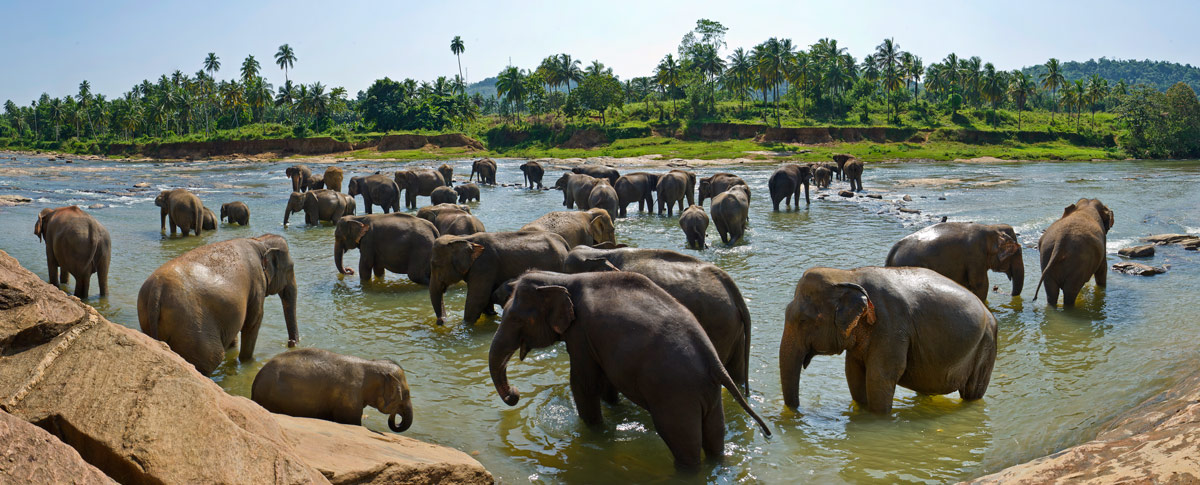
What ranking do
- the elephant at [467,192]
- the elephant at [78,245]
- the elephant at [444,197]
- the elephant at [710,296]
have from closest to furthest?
the elephant at [710,296], the elephant at [78,245], the elephant at [444,197], the elephant at [467,192]

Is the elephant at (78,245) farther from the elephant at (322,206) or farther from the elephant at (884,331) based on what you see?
the elephant at (884,331)

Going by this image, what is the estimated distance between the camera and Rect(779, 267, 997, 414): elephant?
22.4ft

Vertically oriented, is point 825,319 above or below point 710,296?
below

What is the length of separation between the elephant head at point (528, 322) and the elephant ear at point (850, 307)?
234 centimetres

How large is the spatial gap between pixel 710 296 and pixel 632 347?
183 centimetres

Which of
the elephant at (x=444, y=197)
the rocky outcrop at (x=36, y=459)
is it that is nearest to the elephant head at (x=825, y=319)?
the rocky outcrop at (x=36, y=459)

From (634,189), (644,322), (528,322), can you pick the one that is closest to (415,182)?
(634,189)

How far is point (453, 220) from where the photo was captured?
14883mm

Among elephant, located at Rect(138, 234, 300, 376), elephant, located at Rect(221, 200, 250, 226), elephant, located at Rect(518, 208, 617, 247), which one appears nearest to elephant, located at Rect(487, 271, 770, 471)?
elephant, located at Rect(138, 234, 300, 376)

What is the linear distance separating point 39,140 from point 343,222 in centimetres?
13328

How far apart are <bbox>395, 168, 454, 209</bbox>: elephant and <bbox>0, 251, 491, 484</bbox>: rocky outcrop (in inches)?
1017

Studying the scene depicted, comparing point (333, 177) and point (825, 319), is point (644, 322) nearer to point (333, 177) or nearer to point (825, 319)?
point (825, 319)

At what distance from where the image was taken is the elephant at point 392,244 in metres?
13.7

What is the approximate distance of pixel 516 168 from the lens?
196ft
